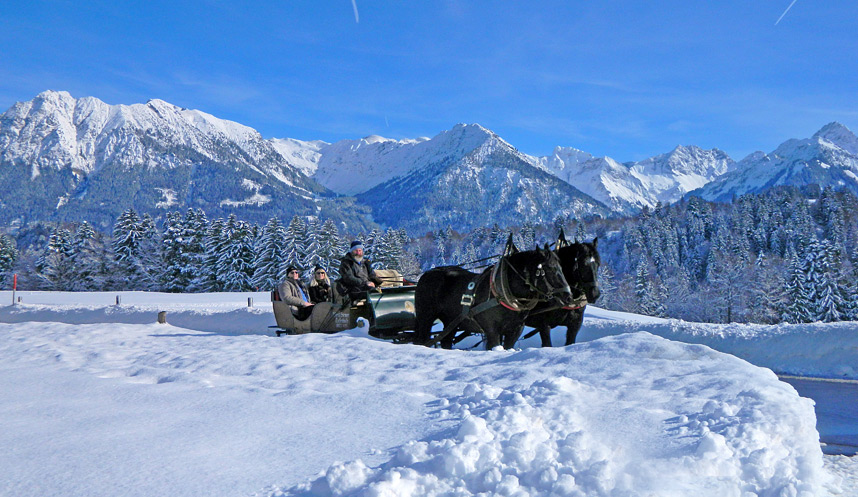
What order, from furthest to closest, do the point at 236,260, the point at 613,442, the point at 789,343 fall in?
1. the point at 236,260
2. the point at 789,343
3. the point at 613,442

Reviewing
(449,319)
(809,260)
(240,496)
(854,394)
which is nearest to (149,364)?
(449,319)

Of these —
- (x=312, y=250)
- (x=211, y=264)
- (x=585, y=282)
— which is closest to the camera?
(x=585, y=282)

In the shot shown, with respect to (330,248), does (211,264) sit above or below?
below

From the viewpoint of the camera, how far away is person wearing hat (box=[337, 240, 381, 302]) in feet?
35.0

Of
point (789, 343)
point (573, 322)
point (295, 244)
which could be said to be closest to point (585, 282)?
point (573, 322)

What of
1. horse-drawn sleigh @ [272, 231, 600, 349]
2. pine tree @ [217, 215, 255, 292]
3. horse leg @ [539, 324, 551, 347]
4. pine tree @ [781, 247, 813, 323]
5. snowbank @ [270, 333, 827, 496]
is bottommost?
pine tree @ [781, 247, 813, 323]

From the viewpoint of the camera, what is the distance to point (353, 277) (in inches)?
421

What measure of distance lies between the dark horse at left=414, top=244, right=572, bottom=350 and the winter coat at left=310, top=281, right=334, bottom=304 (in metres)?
3.42

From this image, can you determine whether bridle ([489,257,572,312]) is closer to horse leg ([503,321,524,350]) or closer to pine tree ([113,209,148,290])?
horse leg ([503,321,524,350])

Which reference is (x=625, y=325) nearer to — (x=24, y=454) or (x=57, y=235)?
(x=24, y=454)

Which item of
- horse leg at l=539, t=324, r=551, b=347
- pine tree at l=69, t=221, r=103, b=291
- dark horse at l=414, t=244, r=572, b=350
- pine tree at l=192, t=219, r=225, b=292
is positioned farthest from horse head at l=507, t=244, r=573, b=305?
pine tree at l=69, t=221, r=103, b=291

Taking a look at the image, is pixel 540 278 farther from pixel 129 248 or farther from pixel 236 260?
pixel 129 248

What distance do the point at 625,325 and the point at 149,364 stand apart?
942 centimetres

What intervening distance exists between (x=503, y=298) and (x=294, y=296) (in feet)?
14.9
